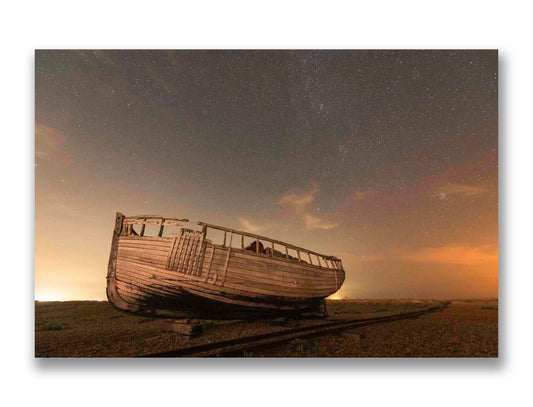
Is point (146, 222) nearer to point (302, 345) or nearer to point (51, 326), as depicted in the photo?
point (51, 326)

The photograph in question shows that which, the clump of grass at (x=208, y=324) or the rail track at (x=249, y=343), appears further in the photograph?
the clump of grass at (x=208, y=324)

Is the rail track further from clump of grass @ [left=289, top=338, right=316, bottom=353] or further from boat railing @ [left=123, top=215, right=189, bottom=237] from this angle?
boat railing @ [left=123, top=215, right=189, bottom=237]

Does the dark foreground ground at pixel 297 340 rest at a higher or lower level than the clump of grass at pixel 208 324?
higher

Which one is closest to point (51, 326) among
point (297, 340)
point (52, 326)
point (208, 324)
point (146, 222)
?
point (52, 326)

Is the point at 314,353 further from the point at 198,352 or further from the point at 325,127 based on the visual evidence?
the point at 325,127

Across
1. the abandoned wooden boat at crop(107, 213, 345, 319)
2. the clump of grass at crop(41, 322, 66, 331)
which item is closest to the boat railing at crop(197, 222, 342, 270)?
the abandoned wooden boat at crop(107, 213, 345, 319)

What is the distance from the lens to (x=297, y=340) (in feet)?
14.8

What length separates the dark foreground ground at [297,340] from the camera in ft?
13.6

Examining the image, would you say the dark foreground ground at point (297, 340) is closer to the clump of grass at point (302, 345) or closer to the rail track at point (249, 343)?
the clump of grass at point (302, 345)
